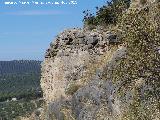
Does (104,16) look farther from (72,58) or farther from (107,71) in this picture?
(107,71)

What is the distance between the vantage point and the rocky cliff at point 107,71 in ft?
86.9

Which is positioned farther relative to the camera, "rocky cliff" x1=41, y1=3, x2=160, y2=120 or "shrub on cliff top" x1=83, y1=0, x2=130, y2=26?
"shrub on cliff top" x1=83, y1=0, x2=130, y2=26

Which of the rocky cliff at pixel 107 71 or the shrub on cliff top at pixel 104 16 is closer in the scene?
the rocky cliff at pixel 107 71

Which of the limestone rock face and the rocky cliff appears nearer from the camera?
the rocky cliff

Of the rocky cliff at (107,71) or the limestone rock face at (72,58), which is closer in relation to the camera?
the rocky cliff at (107,71)

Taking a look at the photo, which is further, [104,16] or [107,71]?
[104,16]

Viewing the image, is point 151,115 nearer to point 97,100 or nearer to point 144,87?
point 144,87

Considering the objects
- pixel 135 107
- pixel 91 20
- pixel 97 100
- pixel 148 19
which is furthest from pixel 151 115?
pixel 91 20

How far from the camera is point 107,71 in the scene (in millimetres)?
42250

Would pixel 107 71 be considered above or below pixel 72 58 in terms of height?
below

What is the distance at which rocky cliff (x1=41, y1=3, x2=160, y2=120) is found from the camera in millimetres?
26500

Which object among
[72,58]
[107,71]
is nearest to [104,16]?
[72,58]

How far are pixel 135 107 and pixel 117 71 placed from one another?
8.33ft

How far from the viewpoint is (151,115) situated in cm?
2631
